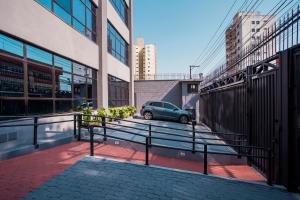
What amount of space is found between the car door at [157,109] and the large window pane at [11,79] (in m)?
12.2

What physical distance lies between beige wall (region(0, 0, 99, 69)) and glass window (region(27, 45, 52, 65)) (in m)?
0.25

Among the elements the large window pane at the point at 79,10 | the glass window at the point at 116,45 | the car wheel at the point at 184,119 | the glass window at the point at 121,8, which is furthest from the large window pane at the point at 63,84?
the car wheel at the point at 184,119

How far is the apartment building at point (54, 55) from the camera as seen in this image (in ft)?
23.1

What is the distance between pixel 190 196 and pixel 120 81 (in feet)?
57.3

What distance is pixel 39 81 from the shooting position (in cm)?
856

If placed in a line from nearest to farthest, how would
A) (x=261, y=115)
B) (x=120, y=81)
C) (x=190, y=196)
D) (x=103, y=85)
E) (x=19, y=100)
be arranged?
(x=190, y=196)
(x=261, y=115)
(x=19, y=100)
(x=103, y=85)
(x=120, y=81)

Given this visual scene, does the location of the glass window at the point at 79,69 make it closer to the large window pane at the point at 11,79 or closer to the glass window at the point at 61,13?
the glass window at the point at 61,13

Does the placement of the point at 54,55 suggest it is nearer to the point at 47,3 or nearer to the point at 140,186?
the point at 47,3

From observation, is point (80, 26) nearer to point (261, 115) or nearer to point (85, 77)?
point (85, 77)

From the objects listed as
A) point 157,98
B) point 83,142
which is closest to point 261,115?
point 83,142

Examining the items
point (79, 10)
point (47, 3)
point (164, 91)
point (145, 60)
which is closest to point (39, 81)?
point (47, 3)

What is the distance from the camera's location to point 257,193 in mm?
4328

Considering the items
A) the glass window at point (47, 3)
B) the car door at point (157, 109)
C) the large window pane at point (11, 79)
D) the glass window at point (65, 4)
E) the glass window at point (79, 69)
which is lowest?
the car door at point (157, 109)

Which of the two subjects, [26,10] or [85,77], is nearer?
[26,10]
